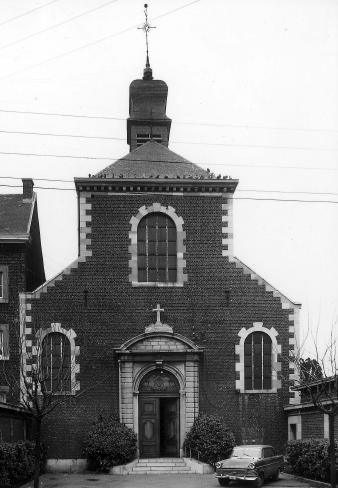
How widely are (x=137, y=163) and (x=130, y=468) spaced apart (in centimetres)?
1259

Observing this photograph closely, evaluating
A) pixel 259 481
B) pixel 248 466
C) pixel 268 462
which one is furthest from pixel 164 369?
pixel 259 481

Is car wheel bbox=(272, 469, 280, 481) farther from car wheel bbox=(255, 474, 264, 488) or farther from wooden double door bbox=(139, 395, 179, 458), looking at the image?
wooden double door bbox=(139, 395, 179, 458)

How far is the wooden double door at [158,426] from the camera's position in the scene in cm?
3098

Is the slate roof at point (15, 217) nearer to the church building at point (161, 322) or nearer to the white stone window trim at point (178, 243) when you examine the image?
the church building at point (161, 322)

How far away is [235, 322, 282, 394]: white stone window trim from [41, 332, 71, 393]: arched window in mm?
6457

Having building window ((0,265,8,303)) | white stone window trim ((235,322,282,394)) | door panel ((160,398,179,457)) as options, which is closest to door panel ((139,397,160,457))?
door panel ((160,398,179,457))

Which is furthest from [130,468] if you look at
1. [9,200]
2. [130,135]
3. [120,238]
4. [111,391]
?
[130,135]

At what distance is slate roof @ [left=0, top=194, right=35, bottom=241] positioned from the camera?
32.0 meters

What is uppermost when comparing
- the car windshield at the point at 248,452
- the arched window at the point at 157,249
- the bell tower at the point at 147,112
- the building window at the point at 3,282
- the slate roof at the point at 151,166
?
the bell tower at the point at 147,112

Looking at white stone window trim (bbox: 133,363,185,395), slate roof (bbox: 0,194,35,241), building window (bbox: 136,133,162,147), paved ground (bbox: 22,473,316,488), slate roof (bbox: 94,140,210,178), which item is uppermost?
building window (bbox: 136,133,162,147)

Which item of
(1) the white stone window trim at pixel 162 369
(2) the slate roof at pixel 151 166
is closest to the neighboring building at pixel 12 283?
(2) the slate roof at pixel 151 166

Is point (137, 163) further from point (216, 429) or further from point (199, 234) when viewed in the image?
point (216, 429)

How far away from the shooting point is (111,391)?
31.2 meters

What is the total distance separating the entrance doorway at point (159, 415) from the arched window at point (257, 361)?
285cm
